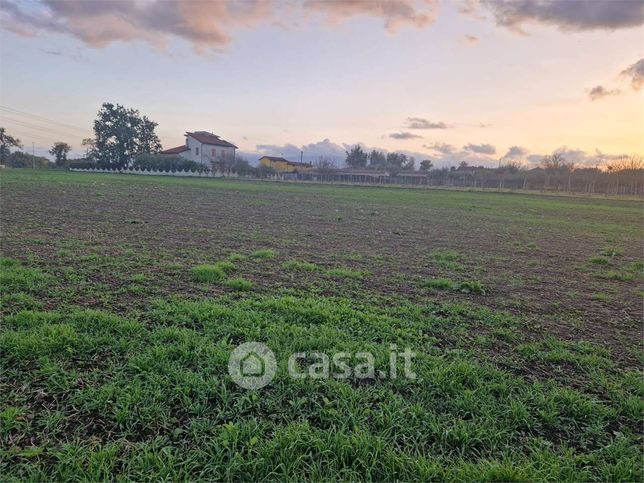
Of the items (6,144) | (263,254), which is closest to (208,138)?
(6,144)

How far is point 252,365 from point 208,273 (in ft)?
10.0

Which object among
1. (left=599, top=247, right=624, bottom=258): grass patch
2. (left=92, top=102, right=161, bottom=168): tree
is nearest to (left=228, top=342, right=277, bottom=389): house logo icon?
(left=599, top=247, right=624, bottom=258): grass patch

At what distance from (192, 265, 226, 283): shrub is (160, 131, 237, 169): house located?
80802mm

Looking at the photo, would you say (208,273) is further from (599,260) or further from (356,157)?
(356,157)

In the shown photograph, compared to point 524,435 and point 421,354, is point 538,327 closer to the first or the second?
point 421,354

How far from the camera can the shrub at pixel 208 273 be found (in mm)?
5840

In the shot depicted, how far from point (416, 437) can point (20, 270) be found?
6240 millimetres

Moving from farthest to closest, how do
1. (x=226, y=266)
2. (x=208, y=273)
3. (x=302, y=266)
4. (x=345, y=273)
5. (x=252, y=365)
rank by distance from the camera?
1. (x=302, y=266)
2. (x=345, y=273)
3. (x=226, y=266)
4. (x=208, y=273)
5. (x=252, y=365)

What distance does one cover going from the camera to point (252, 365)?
334cm

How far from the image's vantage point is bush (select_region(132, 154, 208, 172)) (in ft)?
238

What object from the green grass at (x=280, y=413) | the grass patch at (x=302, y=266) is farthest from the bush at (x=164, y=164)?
the green grass at (x=280, y=413)

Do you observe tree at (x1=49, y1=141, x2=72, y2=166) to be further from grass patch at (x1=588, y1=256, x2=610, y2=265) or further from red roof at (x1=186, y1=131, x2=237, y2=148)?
grass patch at (x1=588, y1=256, x2=610, y2=265)

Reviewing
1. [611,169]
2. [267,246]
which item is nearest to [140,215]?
[267,246]

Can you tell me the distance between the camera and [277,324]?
4.22m
